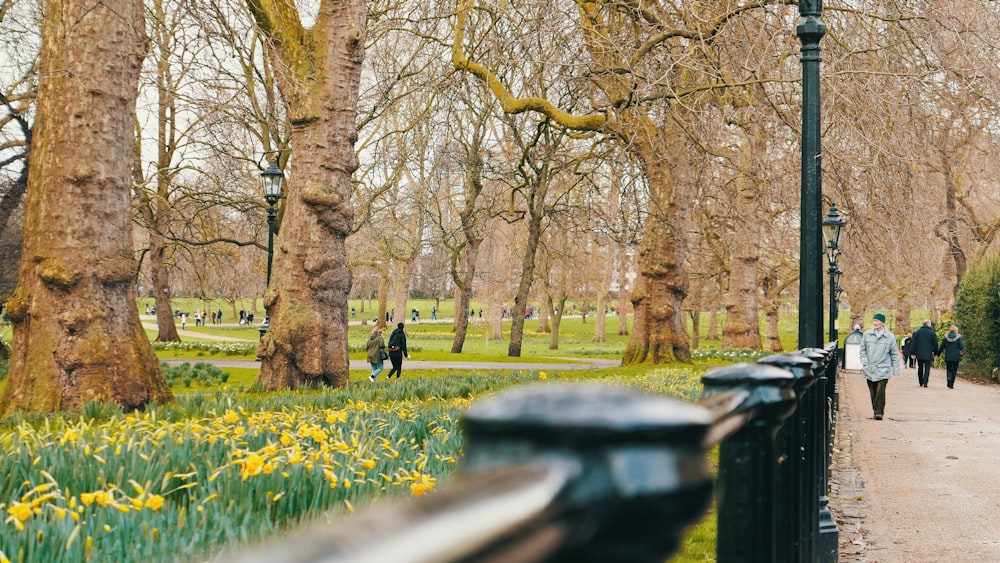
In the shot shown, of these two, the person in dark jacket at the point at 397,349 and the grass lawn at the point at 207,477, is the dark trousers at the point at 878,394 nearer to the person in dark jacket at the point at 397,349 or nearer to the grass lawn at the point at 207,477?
the grass lawn at the point at 207,477

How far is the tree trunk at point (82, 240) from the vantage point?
8500mm

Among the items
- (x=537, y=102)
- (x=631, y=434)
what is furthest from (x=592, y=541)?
(x=537, y=102)

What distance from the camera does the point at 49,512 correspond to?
313 cm

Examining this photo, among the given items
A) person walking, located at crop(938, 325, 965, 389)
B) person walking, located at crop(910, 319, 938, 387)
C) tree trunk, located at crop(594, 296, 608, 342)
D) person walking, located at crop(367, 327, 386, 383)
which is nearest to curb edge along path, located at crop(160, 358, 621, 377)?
person walking, located at crop(367, 327, 386, 383)

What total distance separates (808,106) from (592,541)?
8174 millimetres

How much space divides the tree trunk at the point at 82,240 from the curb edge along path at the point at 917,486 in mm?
6436

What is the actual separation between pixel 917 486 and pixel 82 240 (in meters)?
8.27

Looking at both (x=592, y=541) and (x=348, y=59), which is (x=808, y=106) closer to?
(x=348, y=59)

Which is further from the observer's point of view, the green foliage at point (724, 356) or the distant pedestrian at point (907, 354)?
the distant pedestrian at point (907, 354)

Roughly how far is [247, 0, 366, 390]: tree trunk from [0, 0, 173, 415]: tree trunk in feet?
7.73

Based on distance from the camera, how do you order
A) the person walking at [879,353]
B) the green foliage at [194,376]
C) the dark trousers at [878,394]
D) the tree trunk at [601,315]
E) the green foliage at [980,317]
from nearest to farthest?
the person walking at [879,353]
the dark trousers at [878,394]
the green foliage at [194,376]
the green foliage at [980,317]
the tree trunk at [601,315]

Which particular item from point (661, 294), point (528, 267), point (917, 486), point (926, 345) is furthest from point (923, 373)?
point (917, 486)

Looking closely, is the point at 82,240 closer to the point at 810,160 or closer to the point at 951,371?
the point at 810,160

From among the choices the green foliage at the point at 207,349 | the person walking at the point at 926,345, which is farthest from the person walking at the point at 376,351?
the person walking at the point at 926,345
